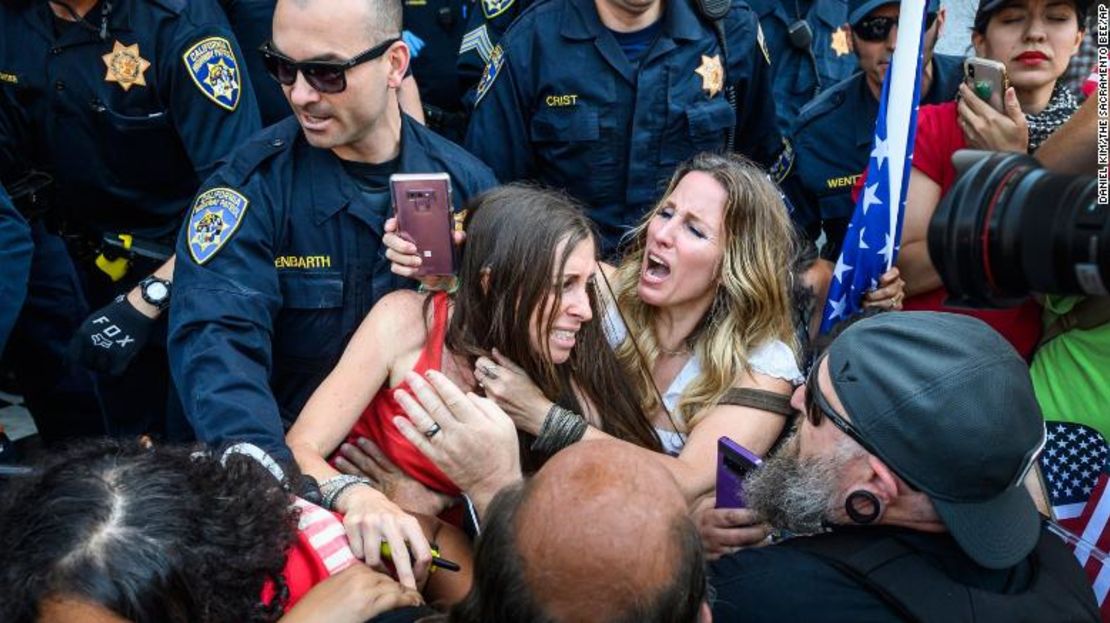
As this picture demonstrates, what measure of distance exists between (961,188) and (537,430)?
4.14 feet

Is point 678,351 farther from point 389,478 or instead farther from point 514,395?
point 389,478

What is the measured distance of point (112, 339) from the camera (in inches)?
131

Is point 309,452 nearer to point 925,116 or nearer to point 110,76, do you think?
point 110,76

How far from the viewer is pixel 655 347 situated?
324 cm

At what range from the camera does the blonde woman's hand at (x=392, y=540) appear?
2297mm

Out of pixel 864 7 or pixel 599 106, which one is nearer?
pixel 599 106

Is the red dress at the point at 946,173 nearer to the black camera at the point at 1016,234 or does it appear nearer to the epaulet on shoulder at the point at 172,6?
the black camera at the point at 1016,234

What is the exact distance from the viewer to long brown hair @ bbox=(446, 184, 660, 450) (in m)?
2.84

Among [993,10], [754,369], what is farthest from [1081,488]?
[993,10]

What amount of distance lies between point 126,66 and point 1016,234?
2824 mm

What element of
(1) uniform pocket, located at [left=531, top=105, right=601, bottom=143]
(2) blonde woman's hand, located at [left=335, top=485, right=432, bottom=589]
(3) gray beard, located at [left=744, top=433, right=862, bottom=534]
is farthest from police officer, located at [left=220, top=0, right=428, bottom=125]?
(3) gray beard, located at [left=744, top=433, right=862, bottom=534]

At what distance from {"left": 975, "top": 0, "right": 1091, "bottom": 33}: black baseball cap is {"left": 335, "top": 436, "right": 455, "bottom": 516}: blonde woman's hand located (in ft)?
6.71

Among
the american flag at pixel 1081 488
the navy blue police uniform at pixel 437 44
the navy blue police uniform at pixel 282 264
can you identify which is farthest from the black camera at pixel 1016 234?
the navy blue police uniform at pixel 437 44

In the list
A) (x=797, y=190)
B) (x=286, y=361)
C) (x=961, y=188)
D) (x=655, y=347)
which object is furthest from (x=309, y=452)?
(x=797, y=190)
